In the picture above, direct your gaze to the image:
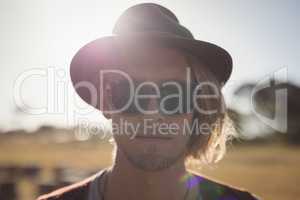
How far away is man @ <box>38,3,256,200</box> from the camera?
7.38ft

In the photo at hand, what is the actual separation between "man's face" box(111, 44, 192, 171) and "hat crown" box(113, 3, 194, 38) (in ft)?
0.35

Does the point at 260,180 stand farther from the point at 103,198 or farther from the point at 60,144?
the point at 60,144

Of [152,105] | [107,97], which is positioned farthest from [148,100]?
[107,97]

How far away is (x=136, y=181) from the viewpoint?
2.27 m

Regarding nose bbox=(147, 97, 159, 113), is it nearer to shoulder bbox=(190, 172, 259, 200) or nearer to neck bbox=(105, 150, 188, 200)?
neck bbox=(105, 150, 188, 200)

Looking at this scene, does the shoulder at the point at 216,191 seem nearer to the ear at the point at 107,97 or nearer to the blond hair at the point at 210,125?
the blond hair at the point at 210,125

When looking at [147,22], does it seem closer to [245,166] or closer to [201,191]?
[201,191]

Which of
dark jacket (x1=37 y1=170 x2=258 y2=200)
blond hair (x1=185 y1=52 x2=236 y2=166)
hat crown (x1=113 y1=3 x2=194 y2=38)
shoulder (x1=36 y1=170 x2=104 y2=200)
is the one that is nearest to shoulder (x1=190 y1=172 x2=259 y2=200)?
dark jacket (x1=37 y1=170 x2=258 y2=200)

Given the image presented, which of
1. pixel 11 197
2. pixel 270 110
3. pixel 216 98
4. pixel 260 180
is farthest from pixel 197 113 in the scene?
pixel 270 110

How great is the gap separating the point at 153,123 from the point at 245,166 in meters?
19.8

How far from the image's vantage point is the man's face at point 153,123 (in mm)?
2195

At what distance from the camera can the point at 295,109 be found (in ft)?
92.8

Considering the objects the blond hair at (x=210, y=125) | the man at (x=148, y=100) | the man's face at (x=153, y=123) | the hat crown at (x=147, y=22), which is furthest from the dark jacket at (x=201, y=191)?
the hat crown at (x=147, y=22)

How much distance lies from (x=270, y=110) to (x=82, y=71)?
20818mm
